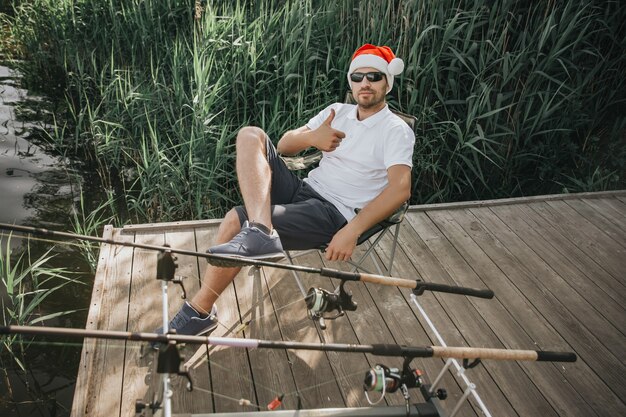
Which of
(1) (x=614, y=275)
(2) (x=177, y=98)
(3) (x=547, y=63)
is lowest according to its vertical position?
(1) (x=614, y=275)

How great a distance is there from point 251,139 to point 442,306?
109cm

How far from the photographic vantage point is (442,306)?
260 cm

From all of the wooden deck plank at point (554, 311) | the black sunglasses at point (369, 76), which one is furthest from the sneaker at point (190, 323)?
the wooden deck plank at point (554, 311)

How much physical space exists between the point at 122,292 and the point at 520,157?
2.69 meters

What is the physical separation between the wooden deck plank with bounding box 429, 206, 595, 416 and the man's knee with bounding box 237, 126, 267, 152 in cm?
123

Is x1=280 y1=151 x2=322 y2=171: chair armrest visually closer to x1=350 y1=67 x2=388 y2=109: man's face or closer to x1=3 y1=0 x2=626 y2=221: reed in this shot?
x1=350 y1=67 x2=388 y2=109: man's face

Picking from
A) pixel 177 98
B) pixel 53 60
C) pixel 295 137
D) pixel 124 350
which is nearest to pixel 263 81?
pixel 177 98

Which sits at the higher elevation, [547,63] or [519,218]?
[547,63]

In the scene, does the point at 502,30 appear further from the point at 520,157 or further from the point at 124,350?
the point at 124,350

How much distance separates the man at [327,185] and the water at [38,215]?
2.52ft

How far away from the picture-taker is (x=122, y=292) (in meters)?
2.50

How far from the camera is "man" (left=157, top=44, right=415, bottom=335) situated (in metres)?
2.17

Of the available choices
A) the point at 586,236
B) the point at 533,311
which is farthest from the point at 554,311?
the point at 586,236

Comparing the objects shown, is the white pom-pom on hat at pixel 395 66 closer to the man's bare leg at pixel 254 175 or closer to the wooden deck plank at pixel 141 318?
the man's bare leg at pixel 254 175
